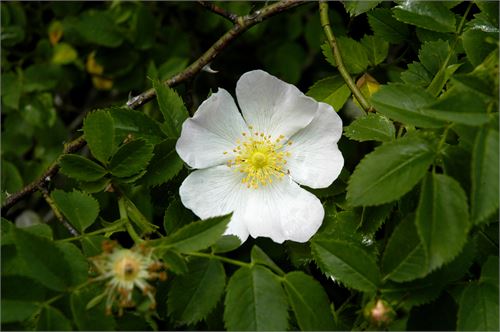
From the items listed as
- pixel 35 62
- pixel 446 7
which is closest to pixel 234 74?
pixel 35 62

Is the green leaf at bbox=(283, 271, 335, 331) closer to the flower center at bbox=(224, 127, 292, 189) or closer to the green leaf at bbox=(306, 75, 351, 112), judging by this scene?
the flower center at bbox=(224, 127, 292, 189)

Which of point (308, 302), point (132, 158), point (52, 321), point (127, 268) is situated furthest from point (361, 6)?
point (52, 321)

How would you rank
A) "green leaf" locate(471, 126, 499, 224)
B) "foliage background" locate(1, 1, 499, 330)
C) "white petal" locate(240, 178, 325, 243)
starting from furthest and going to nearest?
"white petal" locate(240, 178, 325, 243) → "foliage background" locate(1, 1, 499, 330) → "green leaf" locate(471, 126, 499, 224)

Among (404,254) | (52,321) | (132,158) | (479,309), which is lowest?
(479,309)

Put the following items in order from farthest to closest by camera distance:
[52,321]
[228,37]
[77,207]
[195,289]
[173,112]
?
[228,37] → [173,112] → [77,207] → [195,289] → [52,321]

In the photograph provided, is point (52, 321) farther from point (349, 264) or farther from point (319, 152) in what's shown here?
point (319, 152)

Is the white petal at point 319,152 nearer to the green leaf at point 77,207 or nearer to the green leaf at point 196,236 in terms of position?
the green leaf at point 196,236

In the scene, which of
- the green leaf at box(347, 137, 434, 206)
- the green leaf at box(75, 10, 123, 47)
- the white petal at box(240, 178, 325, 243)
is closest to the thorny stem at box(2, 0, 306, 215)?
the white petal at box(240, 178, 325, 243)

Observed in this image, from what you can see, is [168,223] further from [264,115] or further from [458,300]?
[458,300]
